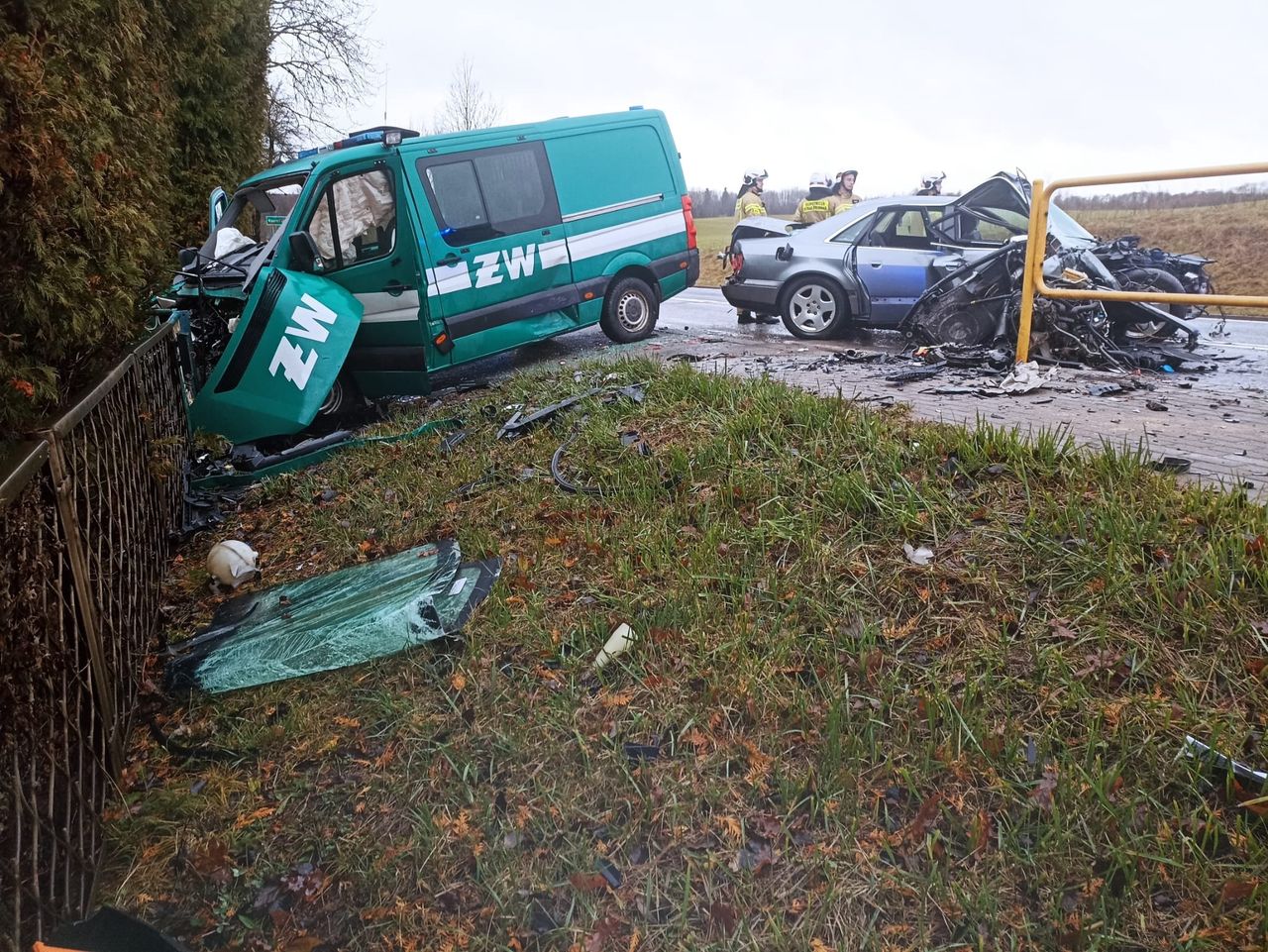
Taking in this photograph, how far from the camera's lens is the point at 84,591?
270 centimetres

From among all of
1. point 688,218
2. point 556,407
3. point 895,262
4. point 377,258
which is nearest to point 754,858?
point 556,407

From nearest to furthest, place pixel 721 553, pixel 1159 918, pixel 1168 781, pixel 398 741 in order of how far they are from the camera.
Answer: pixel 1159 918 < pixel 1168 781 < pixel 398 741 < pixel 721 553

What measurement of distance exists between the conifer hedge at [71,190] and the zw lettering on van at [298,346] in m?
1.77

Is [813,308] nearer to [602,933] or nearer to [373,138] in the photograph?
[373,138]

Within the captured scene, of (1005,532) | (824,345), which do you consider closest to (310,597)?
(1005,532)

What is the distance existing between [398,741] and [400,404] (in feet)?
16.2

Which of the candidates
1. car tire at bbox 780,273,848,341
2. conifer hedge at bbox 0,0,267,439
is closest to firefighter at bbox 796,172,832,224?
car tire at bbox 780,273,848,341

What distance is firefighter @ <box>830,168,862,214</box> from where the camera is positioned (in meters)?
11.5

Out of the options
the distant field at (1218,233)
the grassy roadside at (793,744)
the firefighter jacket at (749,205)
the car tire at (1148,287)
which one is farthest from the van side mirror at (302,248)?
the distant field at (1218,233)

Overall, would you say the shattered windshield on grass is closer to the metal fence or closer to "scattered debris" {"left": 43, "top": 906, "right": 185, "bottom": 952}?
the metal fence

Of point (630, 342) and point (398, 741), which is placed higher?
point (630, 342)

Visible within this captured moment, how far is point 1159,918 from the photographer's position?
2127 mm

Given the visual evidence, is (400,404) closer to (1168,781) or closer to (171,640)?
(171,640)

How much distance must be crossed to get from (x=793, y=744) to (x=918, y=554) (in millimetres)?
1074
